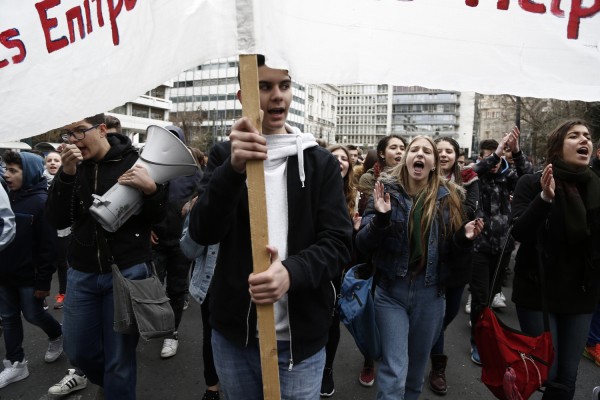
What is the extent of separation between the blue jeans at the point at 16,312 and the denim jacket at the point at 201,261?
255cm

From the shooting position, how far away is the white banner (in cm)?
127

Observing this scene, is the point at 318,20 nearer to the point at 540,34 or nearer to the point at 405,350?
the point at 540,34

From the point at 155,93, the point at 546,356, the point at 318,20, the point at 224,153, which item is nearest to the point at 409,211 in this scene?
the point at 546,356

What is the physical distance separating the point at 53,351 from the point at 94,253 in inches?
77.9

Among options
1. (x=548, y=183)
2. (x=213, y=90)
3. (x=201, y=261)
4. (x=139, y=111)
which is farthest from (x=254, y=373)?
(x=213, y=90)

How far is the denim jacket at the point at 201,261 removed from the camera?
1769mm

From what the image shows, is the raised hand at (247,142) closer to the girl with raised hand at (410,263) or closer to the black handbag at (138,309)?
the girl with raised hand at (410,263)

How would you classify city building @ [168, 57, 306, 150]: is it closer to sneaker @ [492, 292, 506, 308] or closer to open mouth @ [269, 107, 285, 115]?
sneaker @ [492, 292, 506, 308]

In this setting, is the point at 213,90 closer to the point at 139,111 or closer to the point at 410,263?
the point at 139,111

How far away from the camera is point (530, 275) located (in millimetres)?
2553

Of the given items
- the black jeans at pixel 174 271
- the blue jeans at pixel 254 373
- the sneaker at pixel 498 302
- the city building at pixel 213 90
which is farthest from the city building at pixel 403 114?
the blue jeans at pixel 254 373

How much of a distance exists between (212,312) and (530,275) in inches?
78.9

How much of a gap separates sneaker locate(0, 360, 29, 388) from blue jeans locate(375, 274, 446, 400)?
3.07m

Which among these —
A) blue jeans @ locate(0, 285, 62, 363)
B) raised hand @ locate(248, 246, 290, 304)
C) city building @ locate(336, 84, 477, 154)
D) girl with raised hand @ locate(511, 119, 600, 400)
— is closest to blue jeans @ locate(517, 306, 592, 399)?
girl with raised hand @ locate(511, 119, 600, 400)
